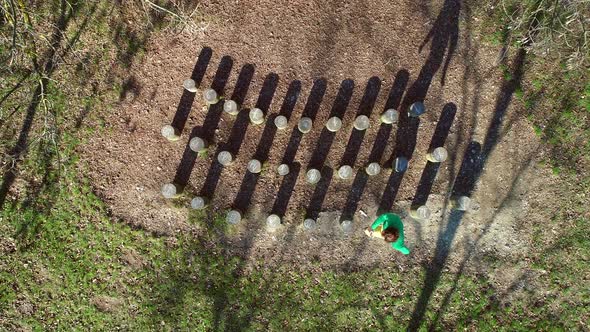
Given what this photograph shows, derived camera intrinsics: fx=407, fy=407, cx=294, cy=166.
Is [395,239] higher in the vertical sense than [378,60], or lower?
lower

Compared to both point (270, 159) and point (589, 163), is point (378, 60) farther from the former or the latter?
point (589, 163)

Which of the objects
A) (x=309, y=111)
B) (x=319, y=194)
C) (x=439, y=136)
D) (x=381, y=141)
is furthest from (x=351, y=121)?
(x=439, y=136)

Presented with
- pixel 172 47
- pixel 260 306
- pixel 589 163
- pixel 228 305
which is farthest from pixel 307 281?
pixel 589 163

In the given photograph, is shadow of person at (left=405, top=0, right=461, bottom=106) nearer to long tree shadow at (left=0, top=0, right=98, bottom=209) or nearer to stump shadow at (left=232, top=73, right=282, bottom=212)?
stump shadow at (left=232, top=73, right=282, bottom=212)

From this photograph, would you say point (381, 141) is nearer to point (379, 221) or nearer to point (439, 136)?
point (439, 136)

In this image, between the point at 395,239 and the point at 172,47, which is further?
the point at 172,47

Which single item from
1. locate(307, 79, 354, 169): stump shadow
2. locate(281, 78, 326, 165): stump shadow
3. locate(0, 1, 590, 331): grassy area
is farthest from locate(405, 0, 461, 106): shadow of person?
locate(281, 78, 326, 165): stump shadow

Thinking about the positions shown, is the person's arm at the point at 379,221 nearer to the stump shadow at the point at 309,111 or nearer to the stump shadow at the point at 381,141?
the stump shadow at the point at 381,141

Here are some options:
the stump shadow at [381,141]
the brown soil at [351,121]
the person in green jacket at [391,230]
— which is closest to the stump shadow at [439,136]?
the brown soil at [351,121]
